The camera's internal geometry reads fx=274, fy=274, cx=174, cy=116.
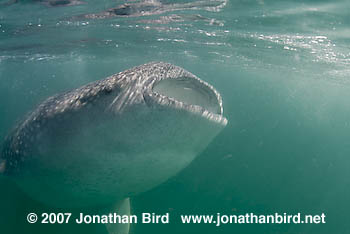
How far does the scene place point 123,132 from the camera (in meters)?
3.02

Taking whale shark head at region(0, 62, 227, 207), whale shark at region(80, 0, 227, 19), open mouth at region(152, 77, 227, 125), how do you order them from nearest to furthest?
whale shark head at region(0, 62, 227, 207) < open mouth at region(152, 77, 227, 125) < whale shark at region(80, 0, 227, 19)

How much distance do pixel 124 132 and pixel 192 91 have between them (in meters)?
1.09

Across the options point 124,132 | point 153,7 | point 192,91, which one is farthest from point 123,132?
point 153,7

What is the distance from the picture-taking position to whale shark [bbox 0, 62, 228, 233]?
300 centimetres

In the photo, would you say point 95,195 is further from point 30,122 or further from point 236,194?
point 236,194

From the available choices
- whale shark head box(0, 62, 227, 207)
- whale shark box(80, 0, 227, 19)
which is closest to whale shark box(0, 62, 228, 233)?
whale shark head box(0, 62, 227, 207)

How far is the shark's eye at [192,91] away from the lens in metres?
3.41

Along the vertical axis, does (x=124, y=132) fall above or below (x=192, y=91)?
below

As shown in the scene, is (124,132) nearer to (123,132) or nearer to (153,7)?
(123,132)

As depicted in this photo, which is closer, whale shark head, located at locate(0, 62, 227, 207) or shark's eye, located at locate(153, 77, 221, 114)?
whale shark head, located at locate(0, 62, 227, 207)

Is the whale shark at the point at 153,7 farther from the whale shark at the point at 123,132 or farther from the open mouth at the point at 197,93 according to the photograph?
the whale shark at the point at 123,132

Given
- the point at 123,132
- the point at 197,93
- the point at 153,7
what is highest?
the point at 153,7

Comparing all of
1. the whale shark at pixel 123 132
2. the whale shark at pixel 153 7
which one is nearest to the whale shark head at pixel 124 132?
the whale shark at pixel 123 132

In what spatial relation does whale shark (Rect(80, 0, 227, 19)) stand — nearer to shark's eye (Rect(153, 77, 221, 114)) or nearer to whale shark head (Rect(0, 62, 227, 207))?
shark's eye (Rect(153, 77, 221, 114))
